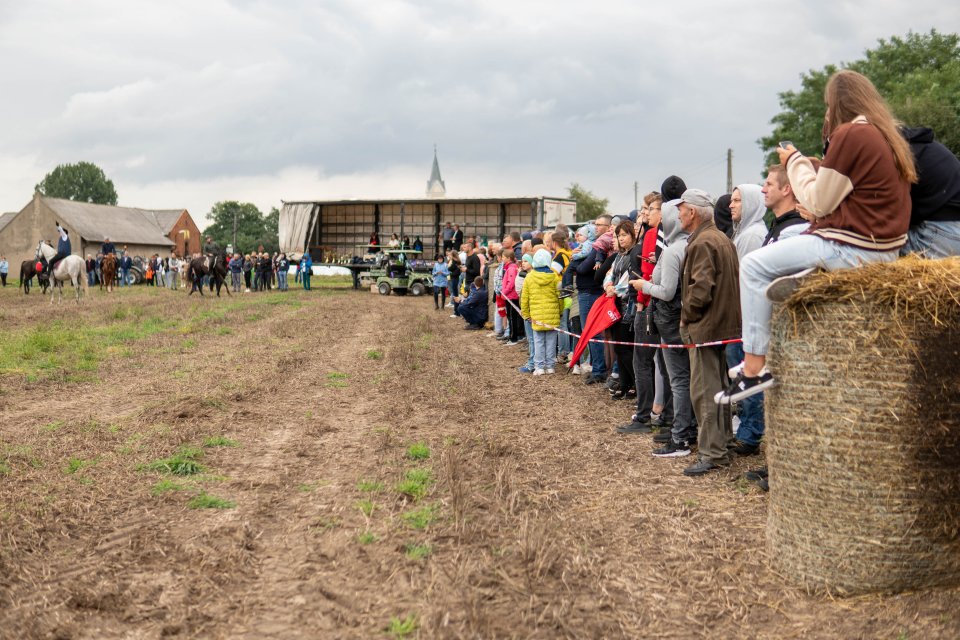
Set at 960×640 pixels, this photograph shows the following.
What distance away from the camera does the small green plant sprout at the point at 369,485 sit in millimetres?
5180

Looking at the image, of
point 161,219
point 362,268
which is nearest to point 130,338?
point 362,268

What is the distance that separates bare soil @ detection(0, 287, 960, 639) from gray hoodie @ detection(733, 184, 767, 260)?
168cm

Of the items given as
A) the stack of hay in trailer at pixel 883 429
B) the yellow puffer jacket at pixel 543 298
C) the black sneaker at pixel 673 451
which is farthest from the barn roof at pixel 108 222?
the stack of hay in trailer at pixel 883 429

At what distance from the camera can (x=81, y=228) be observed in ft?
202

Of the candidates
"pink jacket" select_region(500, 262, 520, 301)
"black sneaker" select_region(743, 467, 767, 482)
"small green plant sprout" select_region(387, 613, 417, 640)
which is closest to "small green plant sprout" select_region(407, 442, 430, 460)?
"black sneaker" select_region(743, 467, 767, 482)

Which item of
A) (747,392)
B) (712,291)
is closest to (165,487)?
(747,392)

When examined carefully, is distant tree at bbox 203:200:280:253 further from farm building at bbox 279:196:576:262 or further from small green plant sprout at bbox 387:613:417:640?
small green plant sprout at bbox 387:613:417:640

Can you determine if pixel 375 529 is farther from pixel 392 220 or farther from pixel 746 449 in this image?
pixel 392 220

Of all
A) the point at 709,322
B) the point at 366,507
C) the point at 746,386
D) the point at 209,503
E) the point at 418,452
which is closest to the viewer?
the point at 746,386

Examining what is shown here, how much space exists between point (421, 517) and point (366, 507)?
1.28 feet

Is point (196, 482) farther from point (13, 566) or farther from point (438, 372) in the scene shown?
point (438, 372)

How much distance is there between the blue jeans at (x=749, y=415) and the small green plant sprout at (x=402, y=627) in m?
3.76

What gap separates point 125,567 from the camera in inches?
155

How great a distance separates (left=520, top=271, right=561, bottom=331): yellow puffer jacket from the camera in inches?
434
